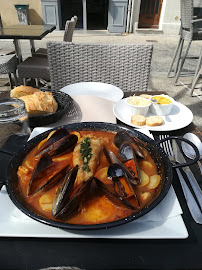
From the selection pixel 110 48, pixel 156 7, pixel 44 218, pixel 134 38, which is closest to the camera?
pixel 44 218

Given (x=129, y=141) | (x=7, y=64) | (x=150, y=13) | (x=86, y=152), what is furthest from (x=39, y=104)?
(x=150, y=13)

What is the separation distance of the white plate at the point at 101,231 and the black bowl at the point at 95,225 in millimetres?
58

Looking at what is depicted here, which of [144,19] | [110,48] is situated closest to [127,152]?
[110,48]

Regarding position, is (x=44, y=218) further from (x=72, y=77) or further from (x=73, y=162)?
(x=72, y=77)

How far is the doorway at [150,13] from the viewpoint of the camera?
10.8 m

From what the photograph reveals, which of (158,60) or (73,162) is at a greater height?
(73,162)

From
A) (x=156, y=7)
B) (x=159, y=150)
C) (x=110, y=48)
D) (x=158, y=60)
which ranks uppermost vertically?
(x=156, y=7)

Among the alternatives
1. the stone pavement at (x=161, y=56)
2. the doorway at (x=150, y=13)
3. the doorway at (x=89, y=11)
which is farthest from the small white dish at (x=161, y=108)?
the doorway at (x=89, y=11)

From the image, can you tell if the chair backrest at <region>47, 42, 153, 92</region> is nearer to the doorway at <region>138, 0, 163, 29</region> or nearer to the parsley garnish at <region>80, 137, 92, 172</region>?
the parsley garnish at <region>80, 137, 92, 172</region>

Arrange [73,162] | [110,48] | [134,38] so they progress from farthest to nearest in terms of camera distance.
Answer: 1. [134,38]
2. [110,48]
3. [73,162]

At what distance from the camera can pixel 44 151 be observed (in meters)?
1.01

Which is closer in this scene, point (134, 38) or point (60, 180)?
point (60, 180)

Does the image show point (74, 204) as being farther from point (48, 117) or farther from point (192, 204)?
point (48, 117)

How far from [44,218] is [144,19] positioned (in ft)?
41.7
